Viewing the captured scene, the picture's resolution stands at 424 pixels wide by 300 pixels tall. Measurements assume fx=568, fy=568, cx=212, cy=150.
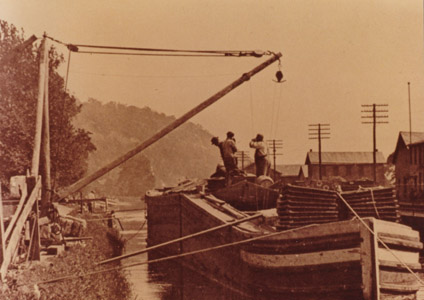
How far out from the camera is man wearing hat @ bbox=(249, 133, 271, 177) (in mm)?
16688

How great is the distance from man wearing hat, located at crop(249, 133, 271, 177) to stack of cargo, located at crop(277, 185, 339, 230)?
528cm

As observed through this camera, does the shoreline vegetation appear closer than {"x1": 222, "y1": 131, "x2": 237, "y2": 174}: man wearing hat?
Yes

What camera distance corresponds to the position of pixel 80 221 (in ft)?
64.2

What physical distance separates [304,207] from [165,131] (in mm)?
5677

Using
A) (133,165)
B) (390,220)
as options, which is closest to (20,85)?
(390,220)

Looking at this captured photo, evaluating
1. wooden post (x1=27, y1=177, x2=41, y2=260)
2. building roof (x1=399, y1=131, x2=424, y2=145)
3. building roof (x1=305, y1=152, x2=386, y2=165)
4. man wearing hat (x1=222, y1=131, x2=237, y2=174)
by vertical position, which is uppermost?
building roof (x1=399, y1=131, x2=424, y2=145)

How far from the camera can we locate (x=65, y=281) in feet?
36.1

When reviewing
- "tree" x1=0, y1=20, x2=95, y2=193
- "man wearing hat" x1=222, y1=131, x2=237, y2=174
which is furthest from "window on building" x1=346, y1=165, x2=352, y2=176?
"man wearing hat" x1=222, y1=131, x2=237, y2=174

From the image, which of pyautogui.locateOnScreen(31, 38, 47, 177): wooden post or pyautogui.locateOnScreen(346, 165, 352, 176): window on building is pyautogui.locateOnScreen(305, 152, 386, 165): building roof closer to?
pyautogui.locateOnScreen(346, 165, 352, 176): window on building

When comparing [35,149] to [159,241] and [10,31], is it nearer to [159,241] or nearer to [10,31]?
[159,241]

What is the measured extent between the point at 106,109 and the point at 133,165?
84.7 ft

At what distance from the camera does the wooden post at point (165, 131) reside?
15055 mm

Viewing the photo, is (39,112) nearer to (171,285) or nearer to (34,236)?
(34,236)

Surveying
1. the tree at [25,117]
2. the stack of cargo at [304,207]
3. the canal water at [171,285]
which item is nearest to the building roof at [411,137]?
the tree at [25,117]
